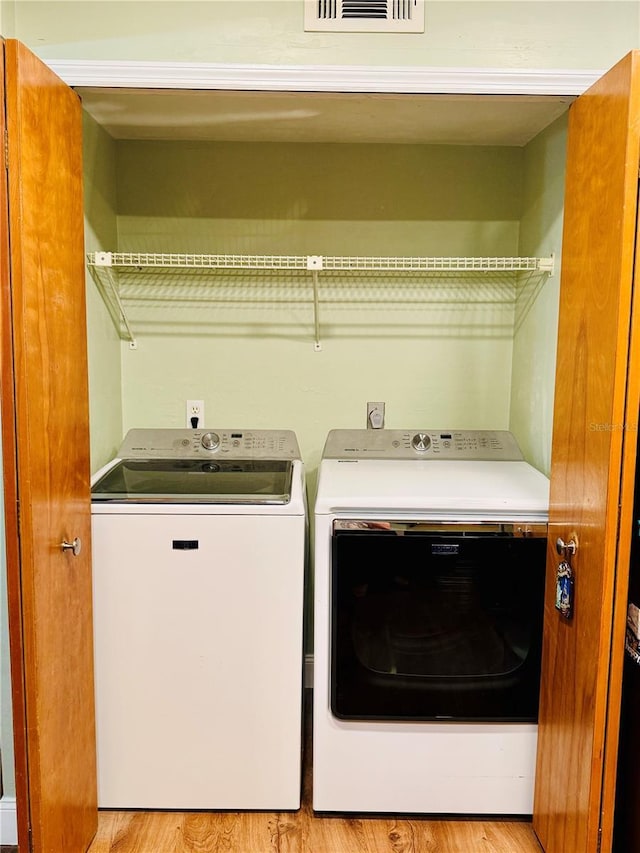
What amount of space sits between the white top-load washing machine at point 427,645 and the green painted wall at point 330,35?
1.17 metres

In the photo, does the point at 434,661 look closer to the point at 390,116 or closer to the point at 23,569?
the point at 23,569

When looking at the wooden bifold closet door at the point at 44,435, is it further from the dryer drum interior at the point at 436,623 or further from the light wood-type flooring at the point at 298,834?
the dryer drum interior at the point at 436,623

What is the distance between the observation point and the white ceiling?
189cm

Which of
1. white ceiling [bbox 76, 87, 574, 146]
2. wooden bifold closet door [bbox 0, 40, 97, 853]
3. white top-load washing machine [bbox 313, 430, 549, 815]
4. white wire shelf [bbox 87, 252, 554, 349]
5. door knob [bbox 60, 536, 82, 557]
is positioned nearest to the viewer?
wooden bifold closet door [bbox 0, 40, 97, 853]

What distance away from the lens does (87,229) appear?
7.64 feet

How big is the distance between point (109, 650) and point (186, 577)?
0.32m

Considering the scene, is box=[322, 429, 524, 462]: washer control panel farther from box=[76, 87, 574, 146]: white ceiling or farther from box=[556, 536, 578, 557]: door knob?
box=[76, 87, 574, 146]: white ceiling

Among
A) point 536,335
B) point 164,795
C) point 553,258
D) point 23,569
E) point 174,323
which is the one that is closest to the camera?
point 23,569

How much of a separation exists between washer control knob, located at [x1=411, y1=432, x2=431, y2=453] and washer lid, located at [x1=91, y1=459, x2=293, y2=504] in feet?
1.56

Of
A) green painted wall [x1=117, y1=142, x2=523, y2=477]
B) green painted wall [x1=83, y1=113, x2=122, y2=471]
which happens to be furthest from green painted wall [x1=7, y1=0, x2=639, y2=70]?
green painted wall [x1=117, y1=142, x2=523, y2=477]

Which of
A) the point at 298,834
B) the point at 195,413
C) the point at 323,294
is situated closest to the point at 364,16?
the point at 323,294

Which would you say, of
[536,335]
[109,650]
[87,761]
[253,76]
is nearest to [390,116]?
[253,76]

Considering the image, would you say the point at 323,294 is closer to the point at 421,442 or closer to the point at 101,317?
the point at 421,442

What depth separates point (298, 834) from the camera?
2088mm
